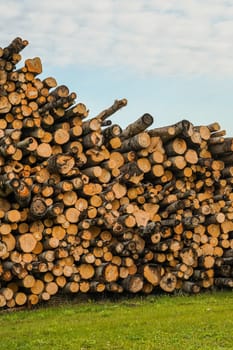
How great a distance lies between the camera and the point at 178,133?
1316 centimetres

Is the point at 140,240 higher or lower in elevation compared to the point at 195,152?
lower

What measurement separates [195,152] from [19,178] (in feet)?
12.8

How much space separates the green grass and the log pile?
2.28ft

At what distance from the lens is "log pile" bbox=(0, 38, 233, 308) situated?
11930 mm

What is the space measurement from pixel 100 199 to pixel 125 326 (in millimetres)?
3681

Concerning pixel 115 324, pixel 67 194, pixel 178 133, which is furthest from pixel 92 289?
pixel 178 133

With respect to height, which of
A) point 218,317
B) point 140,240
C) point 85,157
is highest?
point 85,157

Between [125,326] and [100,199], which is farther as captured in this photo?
[100,199]

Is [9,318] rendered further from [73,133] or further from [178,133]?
[178,133]

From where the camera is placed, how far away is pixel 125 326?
9.36 metres

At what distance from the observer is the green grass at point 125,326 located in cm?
826

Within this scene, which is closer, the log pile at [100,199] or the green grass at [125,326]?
the green grass at [125,326]

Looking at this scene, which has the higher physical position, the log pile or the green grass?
the log pile

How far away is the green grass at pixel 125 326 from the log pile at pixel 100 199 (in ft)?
2.28
